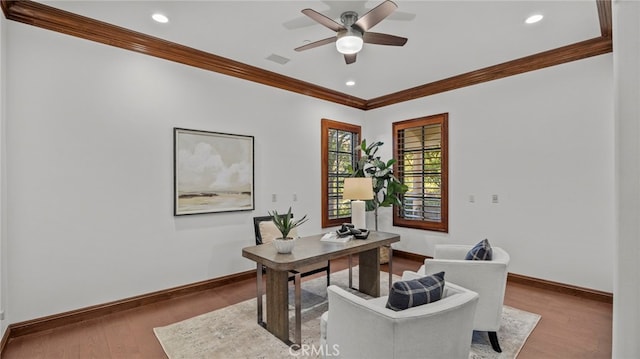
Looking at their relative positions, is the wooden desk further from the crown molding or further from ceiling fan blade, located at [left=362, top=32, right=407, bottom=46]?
the crown molding

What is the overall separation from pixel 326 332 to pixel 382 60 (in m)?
3.27

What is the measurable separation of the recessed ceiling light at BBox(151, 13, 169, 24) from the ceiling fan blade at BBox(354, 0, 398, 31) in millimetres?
1801

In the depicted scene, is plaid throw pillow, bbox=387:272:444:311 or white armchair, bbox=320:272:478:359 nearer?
white armchair, bbox=320:272:478:359

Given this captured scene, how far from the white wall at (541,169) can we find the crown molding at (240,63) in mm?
121

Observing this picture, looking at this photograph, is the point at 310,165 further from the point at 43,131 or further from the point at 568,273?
the point at 568,273

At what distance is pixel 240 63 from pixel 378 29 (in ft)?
6.14

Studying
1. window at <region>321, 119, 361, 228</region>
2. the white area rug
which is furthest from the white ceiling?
the white area rug

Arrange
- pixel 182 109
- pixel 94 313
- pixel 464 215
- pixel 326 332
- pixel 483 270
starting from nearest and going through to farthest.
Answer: pixel 326 332 → pixel 483 270 → pixel 94 313 → pixel 182 109 → pixel 464 215

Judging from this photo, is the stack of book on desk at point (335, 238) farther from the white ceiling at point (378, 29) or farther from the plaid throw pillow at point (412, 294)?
the white ceiling at point (378, 29)

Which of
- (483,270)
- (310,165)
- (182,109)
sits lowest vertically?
(483,270)

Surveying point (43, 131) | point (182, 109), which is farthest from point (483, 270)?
point (43, 131)

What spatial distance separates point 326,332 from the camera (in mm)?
1909

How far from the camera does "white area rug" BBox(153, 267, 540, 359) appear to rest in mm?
2355

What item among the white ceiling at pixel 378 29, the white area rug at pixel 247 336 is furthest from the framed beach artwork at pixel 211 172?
the white area rug at pixel 247 336
